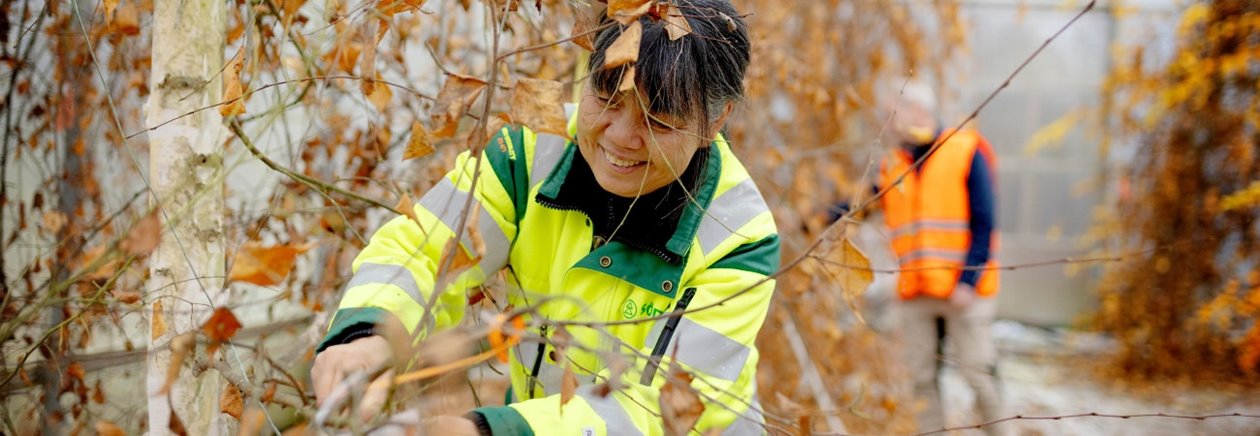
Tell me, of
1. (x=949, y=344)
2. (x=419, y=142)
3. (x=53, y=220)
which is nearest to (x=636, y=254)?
(x=419, y=142)

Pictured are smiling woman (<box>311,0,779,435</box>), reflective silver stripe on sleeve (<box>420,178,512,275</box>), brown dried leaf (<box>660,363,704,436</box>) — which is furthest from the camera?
reflective silver stripe on sleeve (<box>420,178,512,275</box>)

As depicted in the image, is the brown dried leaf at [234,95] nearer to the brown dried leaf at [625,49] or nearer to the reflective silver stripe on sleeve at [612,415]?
the brown dried leaf at [625,49]

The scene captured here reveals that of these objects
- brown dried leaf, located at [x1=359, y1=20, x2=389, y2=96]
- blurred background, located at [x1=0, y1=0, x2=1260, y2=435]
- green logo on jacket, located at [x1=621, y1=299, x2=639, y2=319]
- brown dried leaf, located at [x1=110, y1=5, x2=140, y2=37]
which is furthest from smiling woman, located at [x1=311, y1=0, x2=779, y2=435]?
brown dried leaf, located at [x1=110, y1=5, x2=140, y2=37]

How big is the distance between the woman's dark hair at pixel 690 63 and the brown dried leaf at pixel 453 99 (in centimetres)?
18

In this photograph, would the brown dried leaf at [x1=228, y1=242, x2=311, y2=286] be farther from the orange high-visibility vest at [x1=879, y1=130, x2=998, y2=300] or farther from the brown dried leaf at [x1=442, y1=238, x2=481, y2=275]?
the orange high-visibility vest at [x1=879, y1=130, x2=998, y2=300]

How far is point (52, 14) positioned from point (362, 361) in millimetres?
1232

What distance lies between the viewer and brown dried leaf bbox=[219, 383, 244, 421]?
1.45m

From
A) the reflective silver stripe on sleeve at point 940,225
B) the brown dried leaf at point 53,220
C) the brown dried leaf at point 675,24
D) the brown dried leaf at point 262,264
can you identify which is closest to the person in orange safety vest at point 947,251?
the reflective silver stripe on sleeve at point 940,225

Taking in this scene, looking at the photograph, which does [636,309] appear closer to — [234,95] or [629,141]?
[629,141]

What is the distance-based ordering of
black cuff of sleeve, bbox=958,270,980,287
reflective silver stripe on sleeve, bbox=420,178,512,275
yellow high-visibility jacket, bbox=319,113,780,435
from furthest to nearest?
black cuff of sleeve, bbox=958,270,980,287 < reflective silver stripe on sleeve, bbox=420,178,512,275 < yellow high-visibility jacket, bbox=319,113,780,435

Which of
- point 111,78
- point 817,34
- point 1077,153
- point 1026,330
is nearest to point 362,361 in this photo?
point 111,78

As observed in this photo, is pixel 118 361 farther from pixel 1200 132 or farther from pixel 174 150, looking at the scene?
pixel 1200 132

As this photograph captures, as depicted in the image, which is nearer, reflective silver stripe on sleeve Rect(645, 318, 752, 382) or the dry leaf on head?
the dry leaf on head

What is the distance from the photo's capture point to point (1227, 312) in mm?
5633
